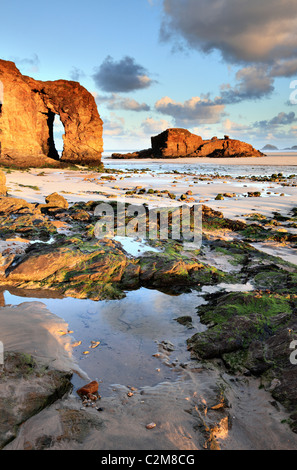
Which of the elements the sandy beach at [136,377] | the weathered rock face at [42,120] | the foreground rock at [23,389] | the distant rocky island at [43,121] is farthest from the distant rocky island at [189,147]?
the foreground rock at [23,389]

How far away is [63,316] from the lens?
4.31m

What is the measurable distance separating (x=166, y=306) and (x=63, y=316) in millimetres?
1779

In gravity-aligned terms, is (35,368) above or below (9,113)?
below

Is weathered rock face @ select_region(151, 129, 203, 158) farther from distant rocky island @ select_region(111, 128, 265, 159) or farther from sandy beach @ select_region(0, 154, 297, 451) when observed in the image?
sandy beach @ select_region(0, 154, 297, 451)

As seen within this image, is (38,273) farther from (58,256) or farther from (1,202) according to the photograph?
Answer: (1,202)

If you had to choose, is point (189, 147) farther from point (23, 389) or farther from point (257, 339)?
point (23, 389)

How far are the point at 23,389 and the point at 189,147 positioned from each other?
311 ft

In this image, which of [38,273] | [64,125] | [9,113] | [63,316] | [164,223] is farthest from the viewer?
[64,125]

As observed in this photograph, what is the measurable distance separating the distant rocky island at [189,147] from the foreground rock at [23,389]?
84.0m

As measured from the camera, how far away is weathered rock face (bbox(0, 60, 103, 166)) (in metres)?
29.3

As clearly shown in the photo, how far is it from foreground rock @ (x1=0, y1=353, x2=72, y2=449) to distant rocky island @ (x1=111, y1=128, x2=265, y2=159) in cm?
8396

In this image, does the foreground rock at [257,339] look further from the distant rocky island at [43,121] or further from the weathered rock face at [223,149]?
the weathered rock face at [223,149]

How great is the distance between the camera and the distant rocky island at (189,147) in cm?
8556
